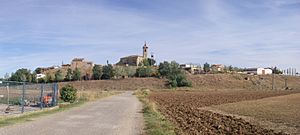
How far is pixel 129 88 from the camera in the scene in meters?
124

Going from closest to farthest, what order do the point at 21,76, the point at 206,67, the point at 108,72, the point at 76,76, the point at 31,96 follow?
the point at 31,96 → the point at 21,76 → the point at 108,72 → the point at 76,76 → the point at 206,67

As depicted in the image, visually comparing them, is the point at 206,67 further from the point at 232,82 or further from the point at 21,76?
the point at 21,76

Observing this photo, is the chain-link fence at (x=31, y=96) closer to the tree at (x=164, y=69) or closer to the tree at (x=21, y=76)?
the tree at (x=21, y=76)

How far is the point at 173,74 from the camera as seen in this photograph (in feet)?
445

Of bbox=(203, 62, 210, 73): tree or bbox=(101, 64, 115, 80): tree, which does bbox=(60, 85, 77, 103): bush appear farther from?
bbox=(203, 62, 210, 73): tree

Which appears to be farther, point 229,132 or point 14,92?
point 14,92

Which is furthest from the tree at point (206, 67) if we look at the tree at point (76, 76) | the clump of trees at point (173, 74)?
the tree at point (76, 76)

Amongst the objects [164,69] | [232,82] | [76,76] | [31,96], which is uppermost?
[164,69]

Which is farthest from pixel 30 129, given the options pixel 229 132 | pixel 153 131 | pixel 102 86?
pixel 102 86

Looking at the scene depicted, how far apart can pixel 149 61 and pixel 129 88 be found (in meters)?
75.8

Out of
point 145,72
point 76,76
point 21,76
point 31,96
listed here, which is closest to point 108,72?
point 76,76

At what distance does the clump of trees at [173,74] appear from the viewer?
12843 cm

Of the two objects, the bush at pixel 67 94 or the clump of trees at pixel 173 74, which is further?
the clump of trees at pixel 173 74

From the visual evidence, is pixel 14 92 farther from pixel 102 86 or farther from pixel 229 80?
pixel 229 80
